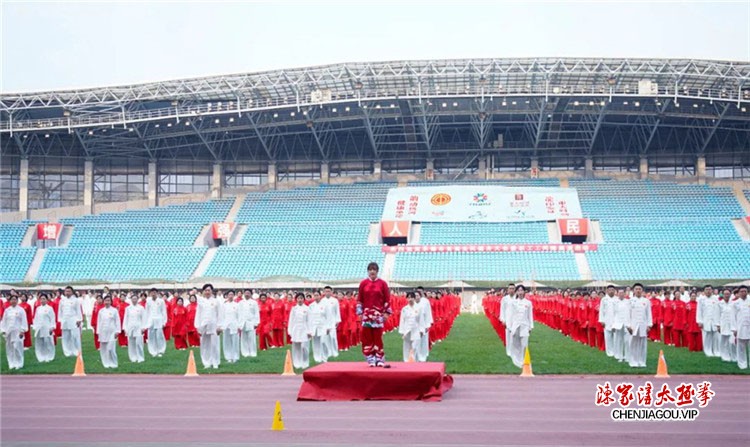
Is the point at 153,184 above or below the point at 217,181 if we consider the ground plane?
below

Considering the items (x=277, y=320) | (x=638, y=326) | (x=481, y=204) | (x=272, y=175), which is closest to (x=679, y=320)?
(x=638, y=326)

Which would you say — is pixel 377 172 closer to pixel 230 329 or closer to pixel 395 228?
pixel 395 228

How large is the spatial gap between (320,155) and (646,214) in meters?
21.1

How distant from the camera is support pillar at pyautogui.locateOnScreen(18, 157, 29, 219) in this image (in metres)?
54.0

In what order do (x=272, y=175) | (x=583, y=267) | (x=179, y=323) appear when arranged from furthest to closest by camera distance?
(x=272, y=175) → (x=583, y=267) → (x=179, y=323)

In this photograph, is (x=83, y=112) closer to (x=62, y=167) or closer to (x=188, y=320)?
(x=62, y=167)

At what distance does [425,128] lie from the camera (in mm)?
50781

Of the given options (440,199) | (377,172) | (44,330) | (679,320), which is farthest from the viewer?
(377,172)

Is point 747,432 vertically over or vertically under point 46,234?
under

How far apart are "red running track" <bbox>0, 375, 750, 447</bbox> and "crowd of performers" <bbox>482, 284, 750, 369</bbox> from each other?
2635mm

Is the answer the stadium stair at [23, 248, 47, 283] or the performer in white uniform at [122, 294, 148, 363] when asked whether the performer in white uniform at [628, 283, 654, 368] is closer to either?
the performer in white uniform at [122, 294, 148, 363]

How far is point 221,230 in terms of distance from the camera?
165ft

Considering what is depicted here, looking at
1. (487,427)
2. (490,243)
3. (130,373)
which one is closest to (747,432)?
(487,427)

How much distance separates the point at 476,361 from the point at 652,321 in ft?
13.4
